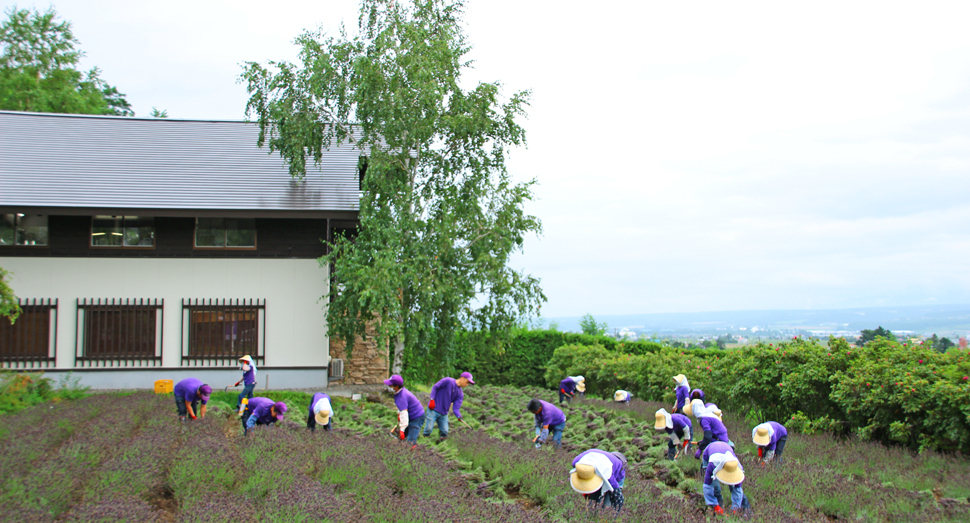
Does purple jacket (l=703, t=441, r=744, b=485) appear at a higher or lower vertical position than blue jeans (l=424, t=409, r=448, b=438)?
higher

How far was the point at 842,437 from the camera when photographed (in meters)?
10.5

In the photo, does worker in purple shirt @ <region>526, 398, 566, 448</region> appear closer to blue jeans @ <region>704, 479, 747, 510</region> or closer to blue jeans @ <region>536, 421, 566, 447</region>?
blue jeans @ <region>536, 421, 566, 447</region>

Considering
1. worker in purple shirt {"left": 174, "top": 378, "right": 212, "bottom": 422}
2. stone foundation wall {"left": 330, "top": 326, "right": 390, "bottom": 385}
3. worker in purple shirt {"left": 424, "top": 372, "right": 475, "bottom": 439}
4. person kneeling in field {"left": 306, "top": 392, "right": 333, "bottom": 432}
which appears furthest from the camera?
stone foundation wall {"left": 330, "top": 326, "right": 390, "bottom": 385}

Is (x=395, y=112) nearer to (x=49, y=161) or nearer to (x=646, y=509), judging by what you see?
(x=49, y=161)

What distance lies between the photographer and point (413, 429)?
9758mm

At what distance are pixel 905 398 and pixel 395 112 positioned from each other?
1152 cm

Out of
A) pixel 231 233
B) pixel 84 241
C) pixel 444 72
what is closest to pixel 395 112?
pixel 444 72

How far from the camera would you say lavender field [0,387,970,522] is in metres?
5.26

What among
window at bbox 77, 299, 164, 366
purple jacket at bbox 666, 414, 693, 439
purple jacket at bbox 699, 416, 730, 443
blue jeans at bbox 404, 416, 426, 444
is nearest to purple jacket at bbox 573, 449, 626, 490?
purple jacket at bbox 699, 416, 730, 443

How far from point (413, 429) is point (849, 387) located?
7210 millimetres

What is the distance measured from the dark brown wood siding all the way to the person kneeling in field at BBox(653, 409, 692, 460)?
32.8 ft

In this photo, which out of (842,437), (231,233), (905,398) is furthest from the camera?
(231,233)

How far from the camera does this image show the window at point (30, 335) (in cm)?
1473

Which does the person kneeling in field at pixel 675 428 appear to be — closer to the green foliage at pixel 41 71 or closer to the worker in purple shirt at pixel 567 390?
the worker in purple shirt at pixel 567 390
